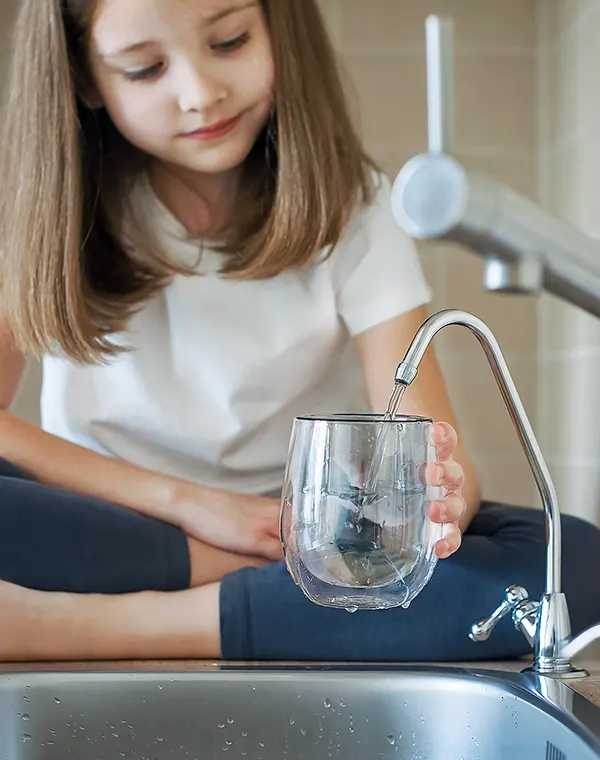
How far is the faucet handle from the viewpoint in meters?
0.89

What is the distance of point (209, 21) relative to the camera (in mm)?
1243

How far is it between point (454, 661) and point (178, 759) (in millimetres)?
276

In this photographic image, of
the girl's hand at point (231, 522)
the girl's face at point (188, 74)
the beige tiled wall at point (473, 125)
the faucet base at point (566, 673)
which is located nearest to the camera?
the faucet base at point (566, 673)

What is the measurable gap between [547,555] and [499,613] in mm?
76

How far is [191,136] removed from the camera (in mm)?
1273

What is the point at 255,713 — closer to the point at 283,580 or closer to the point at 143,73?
the point at 283,580

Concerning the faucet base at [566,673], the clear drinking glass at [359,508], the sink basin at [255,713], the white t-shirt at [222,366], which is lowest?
the sink basin at [255,713]

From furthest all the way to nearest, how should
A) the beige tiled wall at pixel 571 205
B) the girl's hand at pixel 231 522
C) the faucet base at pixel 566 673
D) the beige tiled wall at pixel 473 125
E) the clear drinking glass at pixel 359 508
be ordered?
1. the beige tiled wall at pixel 473 125
2. the beige tiled wall at pixel 571 205
3. the girl's hand at pixel 231 522
4. the faucet base at pixel 566 673
5. the clear drinking glass at pixel 359 508

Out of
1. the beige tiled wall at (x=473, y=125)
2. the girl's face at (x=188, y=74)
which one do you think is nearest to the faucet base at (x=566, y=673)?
the girl's face at (x=188, y=74)

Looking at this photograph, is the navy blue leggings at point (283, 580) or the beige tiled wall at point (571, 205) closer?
the navy blue leggings at point (283, 580)

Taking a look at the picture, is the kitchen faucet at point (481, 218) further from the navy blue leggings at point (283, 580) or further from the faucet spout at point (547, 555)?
the navy blue leggings at point (283, 580)

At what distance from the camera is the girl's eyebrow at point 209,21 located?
1230mm

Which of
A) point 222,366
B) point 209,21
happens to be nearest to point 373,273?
point 222,366

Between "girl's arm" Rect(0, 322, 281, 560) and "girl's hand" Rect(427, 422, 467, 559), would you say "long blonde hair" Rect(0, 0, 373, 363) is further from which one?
"girl's hand" Rect(427, 422, 467, 559)
